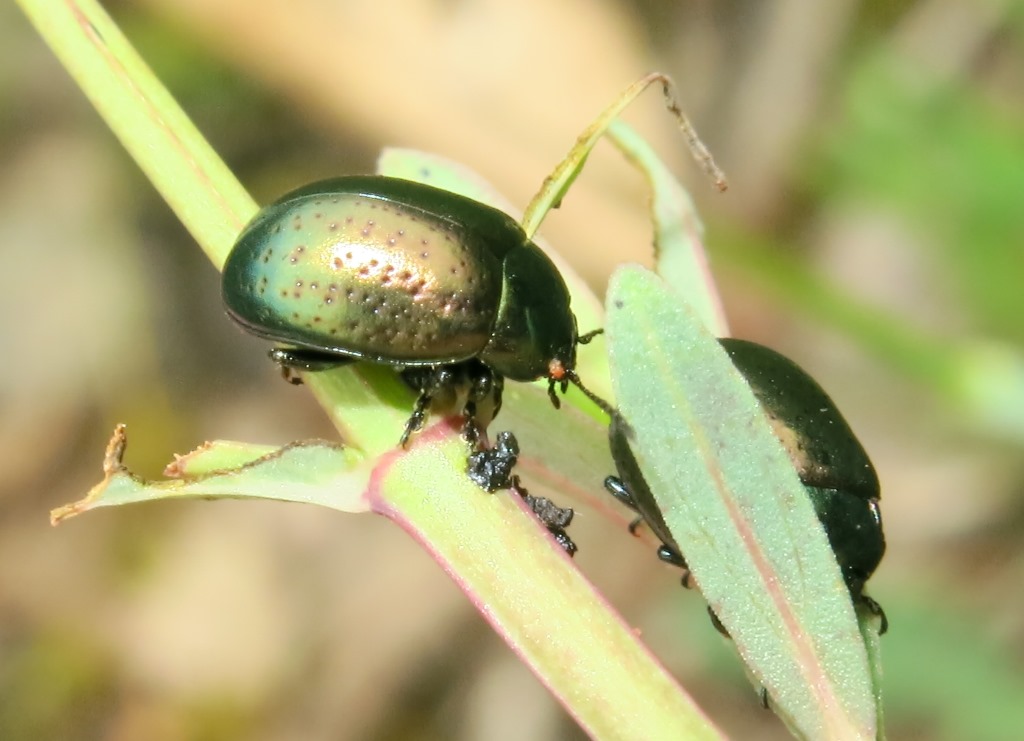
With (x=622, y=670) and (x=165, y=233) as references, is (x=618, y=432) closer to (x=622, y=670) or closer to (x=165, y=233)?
(x=622, y=670)

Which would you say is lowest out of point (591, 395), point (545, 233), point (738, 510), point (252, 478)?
point (545, 233)

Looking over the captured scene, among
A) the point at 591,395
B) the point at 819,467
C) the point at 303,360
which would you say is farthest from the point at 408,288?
the point at 819,467

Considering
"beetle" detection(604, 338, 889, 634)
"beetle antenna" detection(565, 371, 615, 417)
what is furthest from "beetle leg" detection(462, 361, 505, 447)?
"beetle" detection(604, 338, 889, 634)

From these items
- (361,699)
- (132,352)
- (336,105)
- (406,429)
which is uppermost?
(406,429)

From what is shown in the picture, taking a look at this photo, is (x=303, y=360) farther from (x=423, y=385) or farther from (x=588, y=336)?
(x=588, y=336)

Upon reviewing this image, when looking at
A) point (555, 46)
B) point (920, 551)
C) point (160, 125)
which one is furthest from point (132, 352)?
point (920, 551)

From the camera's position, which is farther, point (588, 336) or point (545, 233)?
point (545, 233)
